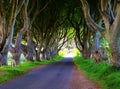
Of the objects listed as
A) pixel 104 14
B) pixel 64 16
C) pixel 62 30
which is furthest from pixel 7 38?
pixel 62 30

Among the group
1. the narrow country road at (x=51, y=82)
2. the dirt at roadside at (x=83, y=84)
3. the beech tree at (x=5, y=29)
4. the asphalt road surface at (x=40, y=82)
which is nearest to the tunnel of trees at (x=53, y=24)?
the beech tree at (x=5, y=29)

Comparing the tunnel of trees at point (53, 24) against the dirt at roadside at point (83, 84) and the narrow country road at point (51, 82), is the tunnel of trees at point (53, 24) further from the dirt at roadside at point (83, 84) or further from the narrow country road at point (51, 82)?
the narrow country road at point (51, 82)

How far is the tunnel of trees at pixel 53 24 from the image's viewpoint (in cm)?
1939

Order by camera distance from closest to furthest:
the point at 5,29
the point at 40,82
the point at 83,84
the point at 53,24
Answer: the point at 83,84 → the point at 40,82 → the point at 5,29 → the point at 53,24

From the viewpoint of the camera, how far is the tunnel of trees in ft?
63.6

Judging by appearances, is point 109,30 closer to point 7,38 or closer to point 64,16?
point 7,38

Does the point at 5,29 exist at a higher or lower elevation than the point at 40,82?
higher

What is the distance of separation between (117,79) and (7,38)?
12.4 metres

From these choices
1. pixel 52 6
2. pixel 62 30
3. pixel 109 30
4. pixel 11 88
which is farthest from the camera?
pixel 62 30

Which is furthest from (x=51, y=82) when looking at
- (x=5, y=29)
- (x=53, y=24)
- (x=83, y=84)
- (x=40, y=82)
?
(x=53, y=24)

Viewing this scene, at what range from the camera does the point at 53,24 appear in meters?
45.5

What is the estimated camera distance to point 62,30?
60844 mm

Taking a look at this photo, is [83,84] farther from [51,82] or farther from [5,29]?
[5,29]

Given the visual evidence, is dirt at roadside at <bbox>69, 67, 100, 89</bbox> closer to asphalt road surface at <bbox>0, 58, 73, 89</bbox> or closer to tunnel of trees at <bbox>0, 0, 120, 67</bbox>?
asphalt road surface at <bbox>0, 58, 73, 89</bbox>
